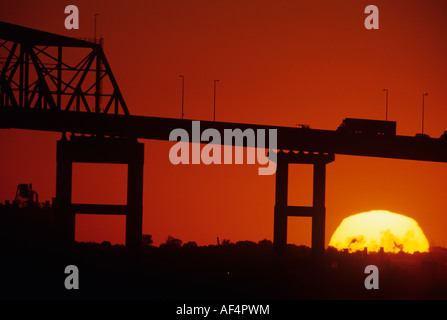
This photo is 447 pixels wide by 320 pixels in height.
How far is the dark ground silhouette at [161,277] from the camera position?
146750 millimetres

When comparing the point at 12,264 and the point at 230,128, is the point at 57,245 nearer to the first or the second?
the point at 12,264

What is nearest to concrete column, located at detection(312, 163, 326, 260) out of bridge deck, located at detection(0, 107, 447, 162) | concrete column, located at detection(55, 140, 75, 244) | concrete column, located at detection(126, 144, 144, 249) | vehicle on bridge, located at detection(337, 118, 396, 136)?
bridge deck, located at detection(0, 107, 447, 162)

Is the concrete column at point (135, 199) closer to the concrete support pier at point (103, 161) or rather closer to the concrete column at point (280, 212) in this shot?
the concrete support pier at point (103, 161)

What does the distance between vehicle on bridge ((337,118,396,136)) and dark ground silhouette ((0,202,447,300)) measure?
19235 mm

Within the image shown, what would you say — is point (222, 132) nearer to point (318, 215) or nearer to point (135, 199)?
point (135, 199)

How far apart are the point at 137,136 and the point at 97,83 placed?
30.9 ft

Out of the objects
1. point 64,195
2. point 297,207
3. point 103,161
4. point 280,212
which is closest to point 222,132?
point 103,161

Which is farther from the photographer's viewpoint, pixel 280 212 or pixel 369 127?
pixel 280 212

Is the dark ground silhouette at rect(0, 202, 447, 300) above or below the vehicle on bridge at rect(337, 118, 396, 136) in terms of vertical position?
below

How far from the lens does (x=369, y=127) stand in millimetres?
168750

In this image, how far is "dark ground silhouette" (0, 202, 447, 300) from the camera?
481 ft

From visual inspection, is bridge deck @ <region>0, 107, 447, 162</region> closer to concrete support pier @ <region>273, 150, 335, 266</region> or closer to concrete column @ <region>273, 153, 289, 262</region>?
concrete support pier @ <region>273, 150, 335, 266</region>

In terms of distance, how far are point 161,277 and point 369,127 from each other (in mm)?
32099
